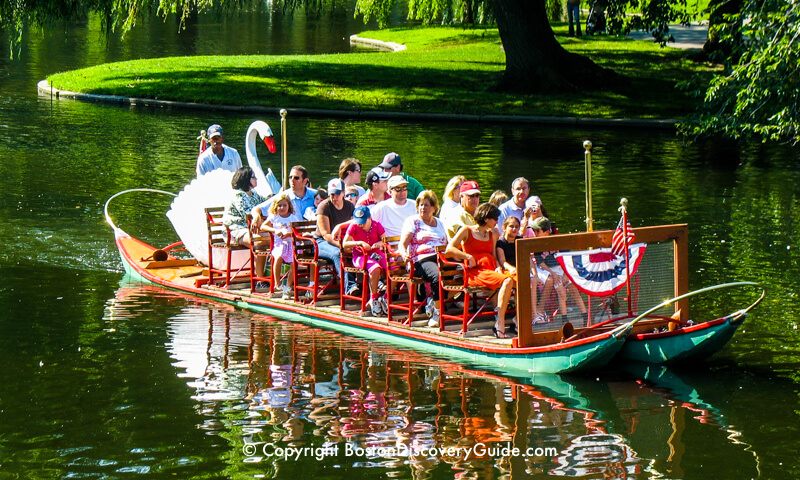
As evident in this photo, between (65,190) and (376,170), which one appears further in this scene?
(65,190)

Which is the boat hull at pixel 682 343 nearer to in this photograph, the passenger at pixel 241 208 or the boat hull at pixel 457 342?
the boat hull at pixel 457 342

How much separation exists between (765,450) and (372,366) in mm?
3909

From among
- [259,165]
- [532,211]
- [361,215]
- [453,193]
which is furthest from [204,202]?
[532,211]

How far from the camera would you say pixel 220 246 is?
13742 millimetres

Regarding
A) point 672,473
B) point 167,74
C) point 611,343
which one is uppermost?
point 167,74

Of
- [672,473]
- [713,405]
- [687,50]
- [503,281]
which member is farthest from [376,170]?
[687,50]

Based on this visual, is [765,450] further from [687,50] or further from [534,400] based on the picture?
[687,50]

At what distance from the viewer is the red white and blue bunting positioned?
1045 centimetres

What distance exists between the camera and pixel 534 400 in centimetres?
995

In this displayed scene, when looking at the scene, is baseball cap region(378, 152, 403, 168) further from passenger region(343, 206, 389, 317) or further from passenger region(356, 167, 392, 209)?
passenger region(343, 206, 389, 317)

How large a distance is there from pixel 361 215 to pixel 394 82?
2141cm

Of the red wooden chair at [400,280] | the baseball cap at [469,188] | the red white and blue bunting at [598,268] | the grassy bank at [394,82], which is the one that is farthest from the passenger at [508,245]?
the grassy bank at [394,82]

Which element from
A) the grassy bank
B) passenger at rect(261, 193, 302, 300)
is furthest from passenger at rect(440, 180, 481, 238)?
the grassy bank

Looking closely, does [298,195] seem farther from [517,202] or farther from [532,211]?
[532,211]
